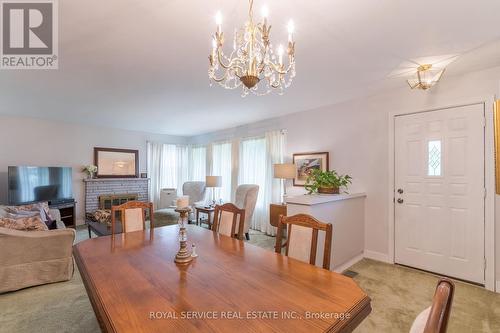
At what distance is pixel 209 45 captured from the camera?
2.15 m

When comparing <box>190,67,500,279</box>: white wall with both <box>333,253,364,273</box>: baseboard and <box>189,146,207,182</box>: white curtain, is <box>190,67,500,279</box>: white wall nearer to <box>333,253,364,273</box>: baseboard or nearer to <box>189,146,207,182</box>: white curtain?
<box>333,253,364,273</box>: baseboard

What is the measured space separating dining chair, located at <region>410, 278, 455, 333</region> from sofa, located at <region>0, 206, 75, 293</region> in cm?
337

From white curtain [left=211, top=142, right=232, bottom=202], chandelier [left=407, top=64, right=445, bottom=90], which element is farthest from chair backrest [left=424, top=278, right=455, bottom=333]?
white curtain [left=211, top=142, right=232, bottom=202]

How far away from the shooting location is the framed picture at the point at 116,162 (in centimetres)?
575

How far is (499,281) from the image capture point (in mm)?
2539

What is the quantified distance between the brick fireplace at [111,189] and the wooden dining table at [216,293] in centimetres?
452

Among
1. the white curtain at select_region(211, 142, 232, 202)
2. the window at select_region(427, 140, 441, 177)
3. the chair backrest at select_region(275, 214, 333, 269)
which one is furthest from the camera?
the white curtain at select_region(211, 142, 232, 202)

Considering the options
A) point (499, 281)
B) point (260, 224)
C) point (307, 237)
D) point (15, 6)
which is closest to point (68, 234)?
point (15, 6)

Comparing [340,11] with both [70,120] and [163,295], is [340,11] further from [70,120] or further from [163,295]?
[70,120]

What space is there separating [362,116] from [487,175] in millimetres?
1613

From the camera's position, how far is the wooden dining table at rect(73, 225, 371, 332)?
881 millimetres

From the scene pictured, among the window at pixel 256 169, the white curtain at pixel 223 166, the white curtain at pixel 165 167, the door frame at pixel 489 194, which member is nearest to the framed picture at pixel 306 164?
the window at pixel 256 169

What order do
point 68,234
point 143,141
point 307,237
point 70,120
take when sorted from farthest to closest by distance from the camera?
point 143,141
point 70,120
point 68,234
point 307,237

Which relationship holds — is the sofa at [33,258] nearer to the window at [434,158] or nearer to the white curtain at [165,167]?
the white curtain at [165,167]
